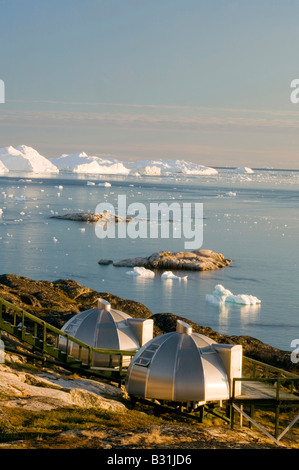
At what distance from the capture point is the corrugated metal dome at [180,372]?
60.5 ft

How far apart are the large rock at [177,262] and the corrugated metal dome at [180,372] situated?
157 ft

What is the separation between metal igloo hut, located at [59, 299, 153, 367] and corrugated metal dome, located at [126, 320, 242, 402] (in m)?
3.22

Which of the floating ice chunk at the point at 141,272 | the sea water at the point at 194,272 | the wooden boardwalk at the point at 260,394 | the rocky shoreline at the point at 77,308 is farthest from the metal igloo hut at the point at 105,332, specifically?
the floating ice chunk at the point at 141,272

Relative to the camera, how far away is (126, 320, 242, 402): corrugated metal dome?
18.4m

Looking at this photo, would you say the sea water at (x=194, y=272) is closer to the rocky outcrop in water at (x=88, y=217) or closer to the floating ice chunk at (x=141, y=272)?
the floating ice chunk at (x=141, y=272)

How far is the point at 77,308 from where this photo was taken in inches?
1503

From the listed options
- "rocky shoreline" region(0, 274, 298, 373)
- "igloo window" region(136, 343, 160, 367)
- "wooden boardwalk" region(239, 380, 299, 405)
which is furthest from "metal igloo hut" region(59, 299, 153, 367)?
"rocky shoreline" region(0, 274, 298, 373)

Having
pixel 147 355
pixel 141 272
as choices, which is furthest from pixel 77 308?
pixel 141 272

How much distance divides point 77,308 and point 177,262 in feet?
105

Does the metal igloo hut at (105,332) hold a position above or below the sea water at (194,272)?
above

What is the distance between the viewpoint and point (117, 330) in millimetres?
23094

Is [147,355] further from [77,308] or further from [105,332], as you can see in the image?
[77,308]

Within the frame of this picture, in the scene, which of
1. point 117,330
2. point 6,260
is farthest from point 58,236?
point 117,330

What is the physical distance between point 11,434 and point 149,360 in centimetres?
687
